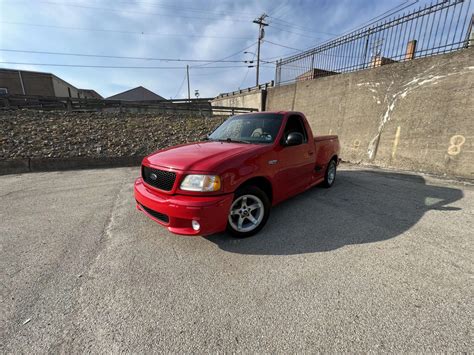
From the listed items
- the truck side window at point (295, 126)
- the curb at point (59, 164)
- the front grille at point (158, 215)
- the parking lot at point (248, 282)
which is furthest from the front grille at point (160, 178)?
the curb at point (59, 164)

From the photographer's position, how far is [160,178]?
8.97ft

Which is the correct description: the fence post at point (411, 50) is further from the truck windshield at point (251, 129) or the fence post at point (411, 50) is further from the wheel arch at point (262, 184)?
the wheel arch at point (262, 184)

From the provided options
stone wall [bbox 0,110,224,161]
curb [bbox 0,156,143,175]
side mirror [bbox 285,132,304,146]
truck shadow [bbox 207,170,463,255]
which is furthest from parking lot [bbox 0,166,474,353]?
stone wall [bbox 0,110,224,161]

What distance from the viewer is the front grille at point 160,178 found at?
2600mm

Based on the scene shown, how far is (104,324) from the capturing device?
1716mm

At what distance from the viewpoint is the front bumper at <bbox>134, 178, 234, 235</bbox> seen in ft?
7.89

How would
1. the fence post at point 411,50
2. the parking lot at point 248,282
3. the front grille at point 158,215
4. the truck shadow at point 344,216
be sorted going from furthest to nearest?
1. the fence post at point 411,50
2. the truck shadow at point 344,216
3. the front grille at point 158,215
4. the parking lot at point 248,282

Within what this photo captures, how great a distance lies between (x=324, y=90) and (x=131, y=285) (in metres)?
9.32

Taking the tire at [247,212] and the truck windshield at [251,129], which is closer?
the tire at [247,212]

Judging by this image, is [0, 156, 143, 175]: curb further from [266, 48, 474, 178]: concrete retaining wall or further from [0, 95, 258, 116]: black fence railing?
[266, 48, 474, 178]: concrete retaining wall

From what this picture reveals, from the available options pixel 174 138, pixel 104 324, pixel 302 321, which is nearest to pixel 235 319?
pixel 302 321

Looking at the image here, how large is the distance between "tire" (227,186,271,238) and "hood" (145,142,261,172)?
468 millimetres

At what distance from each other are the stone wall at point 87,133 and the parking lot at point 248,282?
4.78 metres

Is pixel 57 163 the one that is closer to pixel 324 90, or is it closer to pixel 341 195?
pixel 341 195
